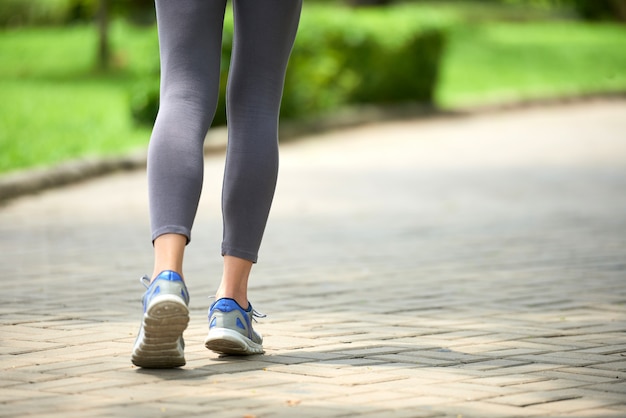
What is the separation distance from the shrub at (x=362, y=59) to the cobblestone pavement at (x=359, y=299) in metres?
4.74

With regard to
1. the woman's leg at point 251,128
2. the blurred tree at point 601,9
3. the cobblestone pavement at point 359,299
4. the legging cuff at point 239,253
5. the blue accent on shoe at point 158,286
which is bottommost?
the cobblestone pavement at point 359,299

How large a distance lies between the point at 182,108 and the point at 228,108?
20cm

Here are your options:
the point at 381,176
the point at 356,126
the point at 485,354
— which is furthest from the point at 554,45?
the point at 485,354

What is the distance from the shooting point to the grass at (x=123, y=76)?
40.5 feet

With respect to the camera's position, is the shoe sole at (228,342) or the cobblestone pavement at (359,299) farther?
the shoe sole at (228,342)

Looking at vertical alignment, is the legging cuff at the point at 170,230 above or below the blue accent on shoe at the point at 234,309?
above

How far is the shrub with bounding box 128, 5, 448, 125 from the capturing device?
1488 cm

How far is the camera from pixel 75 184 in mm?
9484

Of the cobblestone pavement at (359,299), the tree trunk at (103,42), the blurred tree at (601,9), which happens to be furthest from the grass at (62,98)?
the blurred tree at (601,9)

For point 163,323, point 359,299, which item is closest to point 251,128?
point 163,323

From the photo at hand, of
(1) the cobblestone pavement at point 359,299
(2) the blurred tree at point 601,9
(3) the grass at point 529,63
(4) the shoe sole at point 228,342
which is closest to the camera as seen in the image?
(1) the cobblestone pavement at point 359,299

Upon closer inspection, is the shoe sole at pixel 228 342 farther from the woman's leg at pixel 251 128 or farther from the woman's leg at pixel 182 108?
the woman's leg at pixel 182 108

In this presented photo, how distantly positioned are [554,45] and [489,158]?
14450 millimetres

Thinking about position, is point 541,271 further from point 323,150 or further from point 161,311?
point 323,150
